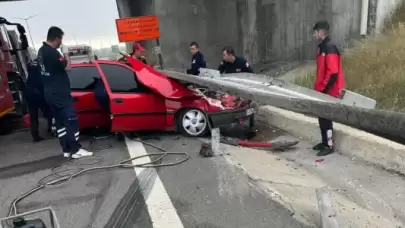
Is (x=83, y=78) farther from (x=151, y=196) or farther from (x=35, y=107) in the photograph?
(x=151, y=196)

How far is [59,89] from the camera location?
577 cm

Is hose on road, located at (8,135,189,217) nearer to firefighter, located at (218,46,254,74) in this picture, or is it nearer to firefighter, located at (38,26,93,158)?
firefighter, located at (38,26,93,158)

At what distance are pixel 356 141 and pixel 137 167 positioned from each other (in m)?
2.91

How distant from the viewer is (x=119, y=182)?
4676 millimetres

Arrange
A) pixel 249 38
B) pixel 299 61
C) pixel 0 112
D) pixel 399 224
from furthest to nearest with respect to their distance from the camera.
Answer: pixel 249 38 → pixel 299 61 → pixel 0 112 → pixel 399 224

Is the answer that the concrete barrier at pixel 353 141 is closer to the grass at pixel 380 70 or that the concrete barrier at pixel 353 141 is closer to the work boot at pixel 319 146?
the work boot at pixel 319 146

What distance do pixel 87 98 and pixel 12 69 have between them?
4192 mm

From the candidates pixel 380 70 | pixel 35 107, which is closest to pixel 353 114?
pixel 380 70

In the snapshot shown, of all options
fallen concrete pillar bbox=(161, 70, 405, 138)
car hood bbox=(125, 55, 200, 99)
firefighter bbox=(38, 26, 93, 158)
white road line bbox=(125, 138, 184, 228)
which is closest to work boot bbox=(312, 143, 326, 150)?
car hood bbox=(125, 55, 200, 99)

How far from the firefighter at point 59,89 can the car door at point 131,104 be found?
28.4 inches

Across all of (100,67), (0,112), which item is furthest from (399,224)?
(0,112)

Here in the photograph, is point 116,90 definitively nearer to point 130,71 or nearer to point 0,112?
point 130,71

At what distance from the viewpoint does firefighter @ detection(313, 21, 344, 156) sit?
533cm

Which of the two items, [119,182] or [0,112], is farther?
[0,112]
